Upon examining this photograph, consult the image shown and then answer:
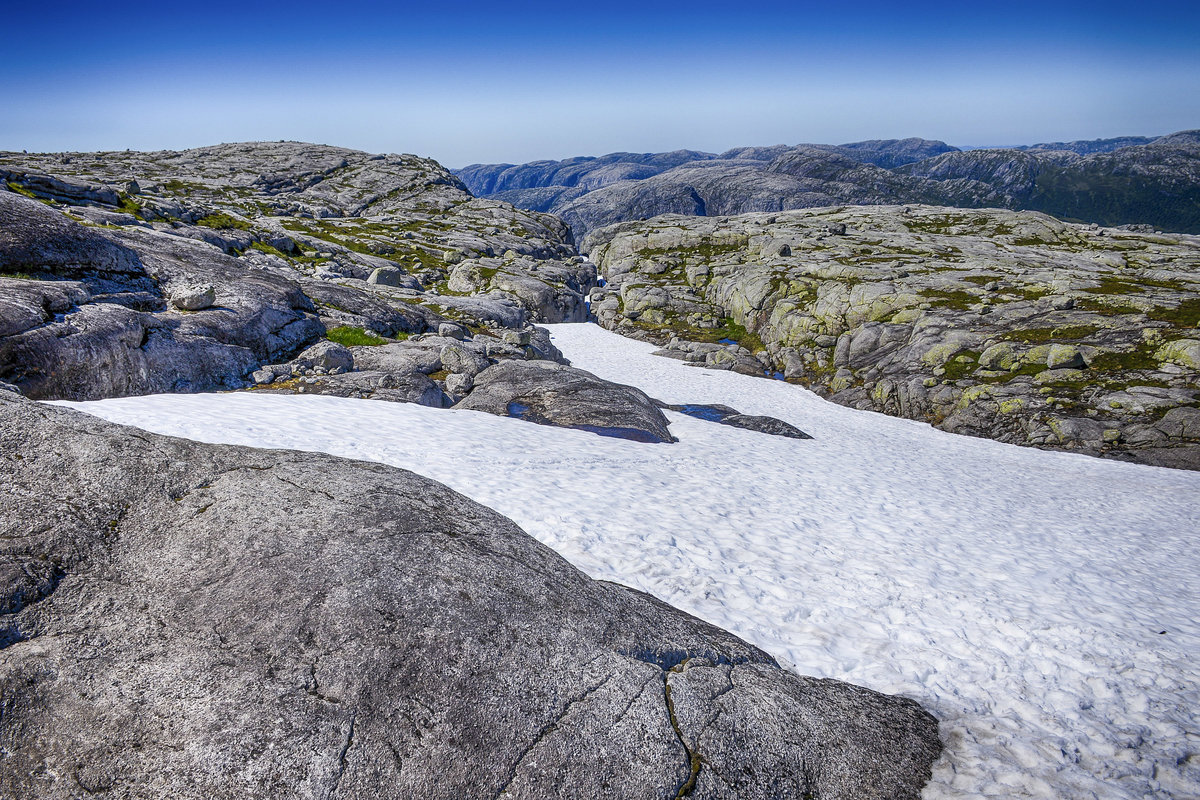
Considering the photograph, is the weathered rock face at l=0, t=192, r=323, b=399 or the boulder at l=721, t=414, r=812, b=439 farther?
the boulder at l=721, t=414, r=812, b=439

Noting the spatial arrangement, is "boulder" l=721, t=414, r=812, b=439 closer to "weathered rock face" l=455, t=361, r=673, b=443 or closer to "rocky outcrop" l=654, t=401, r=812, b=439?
"rocky outcrop" l=654, t=401, r=812, b=439

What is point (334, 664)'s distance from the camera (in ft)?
22.4

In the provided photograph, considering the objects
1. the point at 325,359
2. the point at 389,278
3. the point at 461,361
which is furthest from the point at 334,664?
the point at 389,278

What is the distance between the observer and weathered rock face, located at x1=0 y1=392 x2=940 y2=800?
593 centimetres

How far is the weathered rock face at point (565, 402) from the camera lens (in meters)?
29.1

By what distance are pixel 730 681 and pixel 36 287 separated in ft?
93.0

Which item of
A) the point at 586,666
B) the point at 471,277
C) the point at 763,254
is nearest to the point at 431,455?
the point at 586,666

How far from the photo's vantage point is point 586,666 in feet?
25.9

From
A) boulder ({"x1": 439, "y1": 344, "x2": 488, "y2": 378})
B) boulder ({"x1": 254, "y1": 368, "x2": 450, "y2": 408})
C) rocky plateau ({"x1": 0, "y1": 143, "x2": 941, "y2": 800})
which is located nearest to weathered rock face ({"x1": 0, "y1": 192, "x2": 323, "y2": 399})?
boulder ({"x1": 254, "y1": 368, "x2": 450, "y2": 408})

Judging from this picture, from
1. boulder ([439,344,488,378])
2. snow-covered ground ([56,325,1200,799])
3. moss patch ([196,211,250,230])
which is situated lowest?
snow-covered ground ([56,325,1200,799])

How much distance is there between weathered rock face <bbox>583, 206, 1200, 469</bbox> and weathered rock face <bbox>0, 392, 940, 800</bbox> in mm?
47979

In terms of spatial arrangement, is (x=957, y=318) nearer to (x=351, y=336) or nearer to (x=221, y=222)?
(x=351, y=336)

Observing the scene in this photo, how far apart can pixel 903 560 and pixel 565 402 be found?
18444 mm

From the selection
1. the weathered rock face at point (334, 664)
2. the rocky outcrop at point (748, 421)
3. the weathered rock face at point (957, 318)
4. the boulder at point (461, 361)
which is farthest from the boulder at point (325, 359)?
the weathered rock face at point (957, 318)
